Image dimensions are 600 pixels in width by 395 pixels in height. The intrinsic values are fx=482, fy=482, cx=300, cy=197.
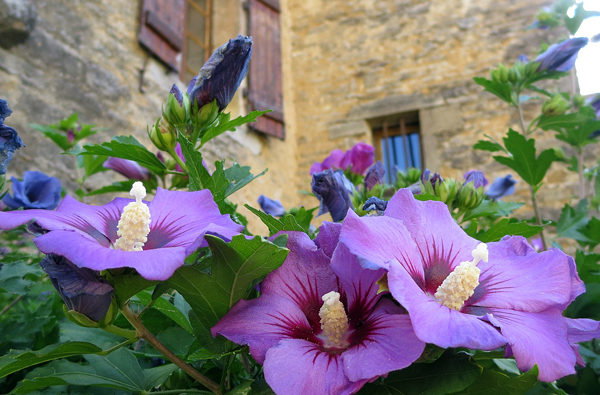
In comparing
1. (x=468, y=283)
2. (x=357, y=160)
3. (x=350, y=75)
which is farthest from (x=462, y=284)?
(x=350, y=75)

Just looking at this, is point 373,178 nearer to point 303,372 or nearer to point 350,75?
point 303,372

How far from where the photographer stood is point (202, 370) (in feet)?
2.03

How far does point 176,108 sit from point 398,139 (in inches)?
218

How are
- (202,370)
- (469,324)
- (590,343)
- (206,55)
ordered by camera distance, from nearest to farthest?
(469,324) → (202,370) → (590,343) → (206,55)

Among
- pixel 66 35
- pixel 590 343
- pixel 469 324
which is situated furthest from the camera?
pixel 66 35

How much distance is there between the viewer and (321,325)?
500mm

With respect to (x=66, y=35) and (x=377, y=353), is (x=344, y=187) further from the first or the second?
(x=66, y=35)

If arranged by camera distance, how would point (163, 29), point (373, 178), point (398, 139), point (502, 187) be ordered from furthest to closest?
point (398, 139) < point (163, 29) < point (502, 187) < point (373, 178)

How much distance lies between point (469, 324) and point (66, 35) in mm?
3737

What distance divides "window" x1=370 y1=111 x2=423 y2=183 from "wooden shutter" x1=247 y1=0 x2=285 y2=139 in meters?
1.28

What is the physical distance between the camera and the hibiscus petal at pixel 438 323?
14.7 inches

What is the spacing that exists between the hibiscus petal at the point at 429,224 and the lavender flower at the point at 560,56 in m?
1.37

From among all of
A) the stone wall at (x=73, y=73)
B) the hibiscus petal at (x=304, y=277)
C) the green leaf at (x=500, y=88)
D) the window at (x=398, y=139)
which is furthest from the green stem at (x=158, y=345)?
the window at (x=398, y=139)

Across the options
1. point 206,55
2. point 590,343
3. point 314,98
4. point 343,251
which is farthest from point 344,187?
point 314,98
